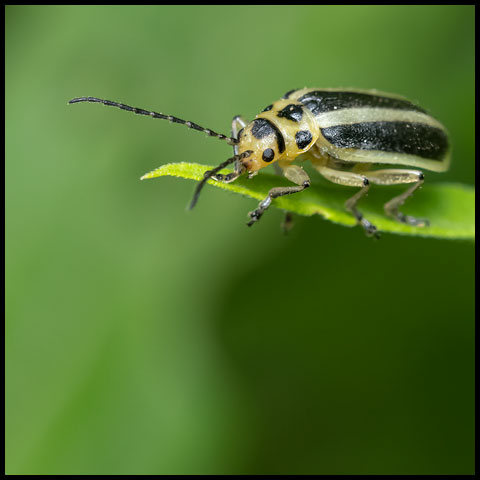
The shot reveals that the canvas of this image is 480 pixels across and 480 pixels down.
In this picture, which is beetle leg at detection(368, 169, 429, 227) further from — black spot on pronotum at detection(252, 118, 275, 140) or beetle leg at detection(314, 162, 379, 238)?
black spot on pronotum at detection(252, 118, 275, 140)

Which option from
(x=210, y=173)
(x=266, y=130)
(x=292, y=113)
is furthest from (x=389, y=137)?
(x=210, y=173)

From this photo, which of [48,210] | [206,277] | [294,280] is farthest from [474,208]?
[48,210]

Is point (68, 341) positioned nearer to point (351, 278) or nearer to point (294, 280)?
point (294, 280)

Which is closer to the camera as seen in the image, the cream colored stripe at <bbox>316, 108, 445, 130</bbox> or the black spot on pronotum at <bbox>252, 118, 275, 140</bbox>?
the black spot on pronotum at <bbox>252, 118, 275, 140</bbox>

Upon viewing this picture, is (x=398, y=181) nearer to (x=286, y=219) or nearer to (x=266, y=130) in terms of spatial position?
(x=286, y=219)

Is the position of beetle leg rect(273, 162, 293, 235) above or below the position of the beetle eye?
below

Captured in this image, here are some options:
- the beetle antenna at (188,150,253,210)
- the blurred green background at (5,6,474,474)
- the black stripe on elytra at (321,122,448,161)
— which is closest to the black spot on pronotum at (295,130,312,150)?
the black stripe on elytra at (321,122,448,161)
